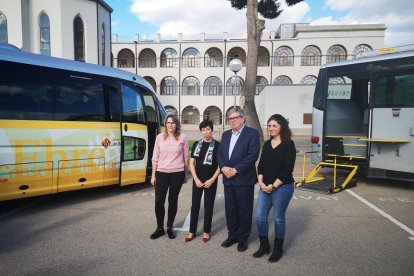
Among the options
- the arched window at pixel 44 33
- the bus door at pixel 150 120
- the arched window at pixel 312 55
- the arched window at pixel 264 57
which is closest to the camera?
the bus door at pixel 150 120

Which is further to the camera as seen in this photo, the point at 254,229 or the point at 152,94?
the point at 152,94

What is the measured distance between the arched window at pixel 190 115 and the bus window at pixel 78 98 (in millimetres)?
35475

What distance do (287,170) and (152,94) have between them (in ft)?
16.5

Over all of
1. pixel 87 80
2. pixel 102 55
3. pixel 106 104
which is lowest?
pixel 106 104

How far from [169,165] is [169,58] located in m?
39.4

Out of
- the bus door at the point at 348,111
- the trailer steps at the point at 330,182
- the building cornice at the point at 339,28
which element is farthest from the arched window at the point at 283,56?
the trailer steps at the point at 330,182

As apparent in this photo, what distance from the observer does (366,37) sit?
36.3 metres

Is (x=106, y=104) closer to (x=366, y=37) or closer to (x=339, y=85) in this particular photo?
(x=339, y=85)

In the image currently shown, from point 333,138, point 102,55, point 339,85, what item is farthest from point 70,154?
point 102,55

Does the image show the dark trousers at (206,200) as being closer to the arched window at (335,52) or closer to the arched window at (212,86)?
the arched window at (212,86)

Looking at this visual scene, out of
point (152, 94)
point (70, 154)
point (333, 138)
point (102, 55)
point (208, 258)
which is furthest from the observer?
point (102, 55)

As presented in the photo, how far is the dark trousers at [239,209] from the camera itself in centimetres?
367

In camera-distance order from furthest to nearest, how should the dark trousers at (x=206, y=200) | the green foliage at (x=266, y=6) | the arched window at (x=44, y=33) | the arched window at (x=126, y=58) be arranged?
the arched window at (x=126, y=58), the arched window at (x=44, y=33), the green foliage at (x=266, y=6), the dark trousers at (x=206, y=200)

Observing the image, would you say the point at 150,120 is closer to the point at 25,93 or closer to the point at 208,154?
the point at 25,93
